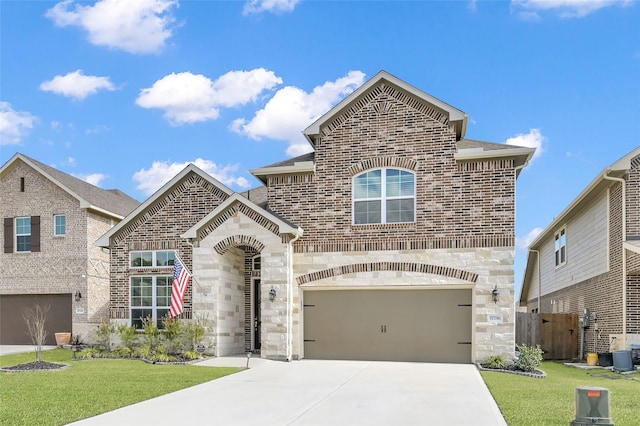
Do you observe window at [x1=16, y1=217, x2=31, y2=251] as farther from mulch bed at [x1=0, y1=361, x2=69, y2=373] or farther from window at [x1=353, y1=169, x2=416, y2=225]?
window at [x1=353, y1=169, x2=416, y2=225]

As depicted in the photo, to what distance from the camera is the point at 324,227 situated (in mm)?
17734

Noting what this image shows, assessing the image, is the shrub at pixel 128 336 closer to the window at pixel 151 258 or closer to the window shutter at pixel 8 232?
the window at pixel 151 258

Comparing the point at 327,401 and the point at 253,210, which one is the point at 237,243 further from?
the point at 327,401

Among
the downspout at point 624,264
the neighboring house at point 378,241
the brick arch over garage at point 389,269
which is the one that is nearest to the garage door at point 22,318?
the neighboring house at point 378,241

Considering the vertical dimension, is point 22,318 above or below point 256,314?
below

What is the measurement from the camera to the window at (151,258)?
19.7 metres

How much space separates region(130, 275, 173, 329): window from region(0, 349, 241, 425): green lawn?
2.45 metres


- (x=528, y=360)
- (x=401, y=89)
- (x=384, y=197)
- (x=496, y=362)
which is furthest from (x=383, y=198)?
(x=528, y=360)

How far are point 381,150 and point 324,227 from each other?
292cm

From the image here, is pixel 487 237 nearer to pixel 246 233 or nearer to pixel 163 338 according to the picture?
pixel 246 233

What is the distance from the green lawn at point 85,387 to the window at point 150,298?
8.04 ft

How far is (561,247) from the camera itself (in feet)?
80.6

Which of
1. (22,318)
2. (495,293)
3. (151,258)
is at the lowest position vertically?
(22,318)

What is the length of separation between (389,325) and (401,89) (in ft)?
23.4
